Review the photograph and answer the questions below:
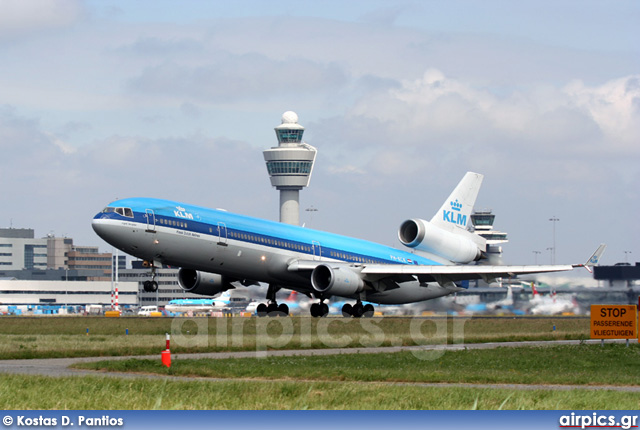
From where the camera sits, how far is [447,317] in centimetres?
5556

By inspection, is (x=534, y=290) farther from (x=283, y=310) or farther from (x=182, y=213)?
(x=182, y=213)

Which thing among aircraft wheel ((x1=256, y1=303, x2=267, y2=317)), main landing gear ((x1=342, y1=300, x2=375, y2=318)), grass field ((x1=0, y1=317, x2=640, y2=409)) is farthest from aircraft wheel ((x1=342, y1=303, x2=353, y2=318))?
grass field ((x1=0, y1=317, x2=640, y2=409))

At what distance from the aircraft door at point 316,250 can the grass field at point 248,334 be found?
4259mm

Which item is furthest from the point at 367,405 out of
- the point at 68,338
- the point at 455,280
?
the point at 455,280

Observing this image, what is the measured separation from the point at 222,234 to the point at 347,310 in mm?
11369

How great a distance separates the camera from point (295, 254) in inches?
1986

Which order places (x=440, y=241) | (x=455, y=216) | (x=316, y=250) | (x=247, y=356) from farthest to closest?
(x=455, y=216) < (x=440, y=241) < (x=316, y=250) < (x=247, y=356)

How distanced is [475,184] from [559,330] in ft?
59.0

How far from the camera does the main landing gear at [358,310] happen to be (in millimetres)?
A: 53531

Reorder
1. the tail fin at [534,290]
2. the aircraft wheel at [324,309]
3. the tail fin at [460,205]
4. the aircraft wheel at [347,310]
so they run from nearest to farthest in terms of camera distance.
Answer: the aircraft wheel at [324,309]
the aircraft wheel at [347,310]
the tail fin at [534,290]
the tail fin at [460,205]

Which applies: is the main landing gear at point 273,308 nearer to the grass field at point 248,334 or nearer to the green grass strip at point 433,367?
the grass field at point 248,334

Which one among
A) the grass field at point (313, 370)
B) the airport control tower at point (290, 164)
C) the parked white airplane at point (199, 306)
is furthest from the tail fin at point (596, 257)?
the airport control tower at point (290, 164)

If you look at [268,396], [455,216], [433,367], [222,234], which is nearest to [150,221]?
[222,234]

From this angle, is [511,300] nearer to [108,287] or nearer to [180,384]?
[180,384]
